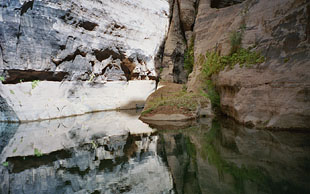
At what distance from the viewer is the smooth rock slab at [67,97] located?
766 centimetres

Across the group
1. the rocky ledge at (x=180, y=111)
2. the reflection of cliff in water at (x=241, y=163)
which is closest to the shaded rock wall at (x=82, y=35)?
the rocky ledge at (x=180, y=111)

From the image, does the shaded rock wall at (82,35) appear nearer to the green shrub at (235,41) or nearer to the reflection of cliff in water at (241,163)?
the green shrub at (235,41)

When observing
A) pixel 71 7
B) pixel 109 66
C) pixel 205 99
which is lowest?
pixel 205 99

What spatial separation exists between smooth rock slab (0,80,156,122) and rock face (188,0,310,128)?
6.29m

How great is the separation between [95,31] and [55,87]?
3.61m

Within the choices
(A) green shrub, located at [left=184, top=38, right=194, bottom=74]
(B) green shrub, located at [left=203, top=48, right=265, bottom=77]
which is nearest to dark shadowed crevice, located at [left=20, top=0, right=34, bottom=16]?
(B) green shrub, located at [left=203, top=48, right=265, bottom=77]

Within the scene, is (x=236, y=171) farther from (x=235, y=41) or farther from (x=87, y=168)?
(x=235, y=41)

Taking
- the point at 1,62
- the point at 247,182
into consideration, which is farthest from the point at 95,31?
the point at 247,182

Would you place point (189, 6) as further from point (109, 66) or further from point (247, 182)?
point (247, 182)

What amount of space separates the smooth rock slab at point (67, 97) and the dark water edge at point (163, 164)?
3913 millimetres

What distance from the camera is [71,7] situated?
8.84 metres

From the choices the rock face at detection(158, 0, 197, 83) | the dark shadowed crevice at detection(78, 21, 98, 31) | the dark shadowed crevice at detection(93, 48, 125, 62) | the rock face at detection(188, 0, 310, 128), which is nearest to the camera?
the rock face at detection(188, 0, 310, 128)

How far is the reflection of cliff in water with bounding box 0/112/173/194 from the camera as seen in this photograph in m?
2.16

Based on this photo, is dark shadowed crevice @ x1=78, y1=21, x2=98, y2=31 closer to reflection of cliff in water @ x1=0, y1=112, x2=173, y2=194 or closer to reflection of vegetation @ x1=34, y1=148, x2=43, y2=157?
reflection of cliff in water @ x1=0, y1=112, x2=173, y2=194
